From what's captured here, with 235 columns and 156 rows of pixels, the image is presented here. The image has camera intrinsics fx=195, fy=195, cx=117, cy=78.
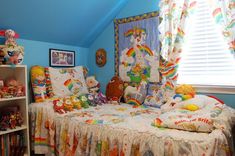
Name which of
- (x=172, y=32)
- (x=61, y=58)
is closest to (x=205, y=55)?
(x=172, y=32)

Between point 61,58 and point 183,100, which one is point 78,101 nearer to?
point 61,58

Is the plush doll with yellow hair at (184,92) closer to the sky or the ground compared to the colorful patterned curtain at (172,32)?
closer to the ground

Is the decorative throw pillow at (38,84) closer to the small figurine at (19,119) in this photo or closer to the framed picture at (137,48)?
the small figurine at (19,119)

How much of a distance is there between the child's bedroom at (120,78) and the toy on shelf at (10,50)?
1cm

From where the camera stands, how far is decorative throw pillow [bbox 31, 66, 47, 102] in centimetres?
263

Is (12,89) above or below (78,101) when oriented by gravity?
above

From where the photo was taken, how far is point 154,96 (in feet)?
8.80

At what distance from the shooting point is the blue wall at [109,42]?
9.36 feet

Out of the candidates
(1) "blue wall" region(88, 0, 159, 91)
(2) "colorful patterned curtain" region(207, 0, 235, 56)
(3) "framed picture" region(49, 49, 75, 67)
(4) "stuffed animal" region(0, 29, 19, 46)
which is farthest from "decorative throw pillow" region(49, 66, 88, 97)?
(2) "colorful patterned curtain" region(207, 0, 235, 56)

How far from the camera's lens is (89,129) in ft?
6.22

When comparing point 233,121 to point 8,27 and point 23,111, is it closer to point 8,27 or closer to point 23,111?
point 23,111

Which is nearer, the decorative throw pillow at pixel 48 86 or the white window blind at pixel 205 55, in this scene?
the white window blind at pixel 205 55

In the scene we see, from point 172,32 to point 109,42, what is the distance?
1198mm

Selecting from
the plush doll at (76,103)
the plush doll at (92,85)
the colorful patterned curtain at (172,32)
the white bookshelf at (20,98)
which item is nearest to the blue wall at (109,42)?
the plush doll at (92,85)
